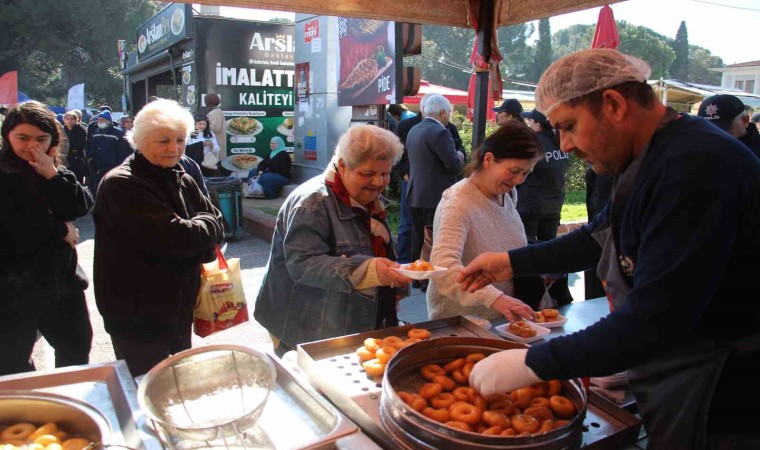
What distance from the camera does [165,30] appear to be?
15.1 m

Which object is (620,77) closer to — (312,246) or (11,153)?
(312,246)

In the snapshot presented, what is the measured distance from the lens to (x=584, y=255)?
1.93 metres

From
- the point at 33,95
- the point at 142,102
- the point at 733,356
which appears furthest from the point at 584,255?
the point at 33,95

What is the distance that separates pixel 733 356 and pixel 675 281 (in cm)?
30

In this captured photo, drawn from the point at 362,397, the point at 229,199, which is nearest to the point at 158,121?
the point at 362,397

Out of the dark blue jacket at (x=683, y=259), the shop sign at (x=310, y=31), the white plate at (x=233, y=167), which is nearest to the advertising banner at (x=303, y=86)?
the shop sign at (x=310, y=31)

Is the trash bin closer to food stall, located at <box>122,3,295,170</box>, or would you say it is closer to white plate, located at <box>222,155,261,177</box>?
food stall, located at <box>122,3,295,170</box>

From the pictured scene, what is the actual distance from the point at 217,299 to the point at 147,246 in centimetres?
57

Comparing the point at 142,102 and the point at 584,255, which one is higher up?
the point at 142,102

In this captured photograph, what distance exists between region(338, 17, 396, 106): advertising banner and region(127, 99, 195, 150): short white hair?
16.9 feet

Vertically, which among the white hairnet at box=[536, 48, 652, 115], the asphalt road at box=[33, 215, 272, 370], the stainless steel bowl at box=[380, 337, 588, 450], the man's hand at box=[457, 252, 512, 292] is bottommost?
the asphalt road at box=[33, 215, 272, 370]

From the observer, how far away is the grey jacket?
2.22m

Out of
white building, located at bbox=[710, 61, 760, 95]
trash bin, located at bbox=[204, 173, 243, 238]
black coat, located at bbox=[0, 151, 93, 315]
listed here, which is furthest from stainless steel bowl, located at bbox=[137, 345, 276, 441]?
white building, located at bbox=[710, 61, 760, 95]

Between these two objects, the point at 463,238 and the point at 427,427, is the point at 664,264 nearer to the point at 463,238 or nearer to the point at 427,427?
the point at 427,427
